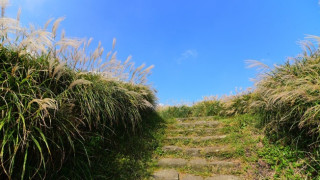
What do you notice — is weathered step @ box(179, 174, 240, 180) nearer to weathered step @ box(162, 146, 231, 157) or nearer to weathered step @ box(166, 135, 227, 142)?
weathered step @ box(162, 146, 231, 157)

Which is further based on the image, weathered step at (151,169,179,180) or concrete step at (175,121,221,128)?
concrete step at (175,121,221,128)

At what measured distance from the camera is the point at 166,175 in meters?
3.76

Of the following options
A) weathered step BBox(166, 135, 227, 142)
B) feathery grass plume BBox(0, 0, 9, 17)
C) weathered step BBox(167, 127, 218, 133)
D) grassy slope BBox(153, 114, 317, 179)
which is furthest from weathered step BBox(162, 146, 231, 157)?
feathery grass plume BBox(0, 0, 9, 17)

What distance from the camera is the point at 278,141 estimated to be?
3.95 metres

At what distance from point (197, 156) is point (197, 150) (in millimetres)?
137

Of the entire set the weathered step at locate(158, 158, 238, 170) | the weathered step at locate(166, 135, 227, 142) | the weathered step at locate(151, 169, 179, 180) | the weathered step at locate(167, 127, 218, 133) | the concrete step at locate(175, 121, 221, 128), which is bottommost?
the weathered step at locate(151, 169, 179, 180)

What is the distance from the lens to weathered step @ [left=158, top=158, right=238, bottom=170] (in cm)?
399

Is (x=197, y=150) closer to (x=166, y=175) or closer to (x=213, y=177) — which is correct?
(x=213, y=177)

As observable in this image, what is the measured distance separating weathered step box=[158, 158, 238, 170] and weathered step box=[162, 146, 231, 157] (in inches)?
8.3

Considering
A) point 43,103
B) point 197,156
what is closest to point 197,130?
point 197,156

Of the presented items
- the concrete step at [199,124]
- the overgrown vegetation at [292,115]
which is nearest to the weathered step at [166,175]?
the overgrown vegetation at [292,115]

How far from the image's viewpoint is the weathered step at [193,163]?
13.1 feet

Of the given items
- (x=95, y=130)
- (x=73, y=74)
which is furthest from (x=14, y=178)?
(x=73, y=74)

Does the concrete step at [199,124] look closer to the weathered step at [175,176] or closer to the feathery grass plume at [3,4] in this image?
the weathered step at [175,176]
